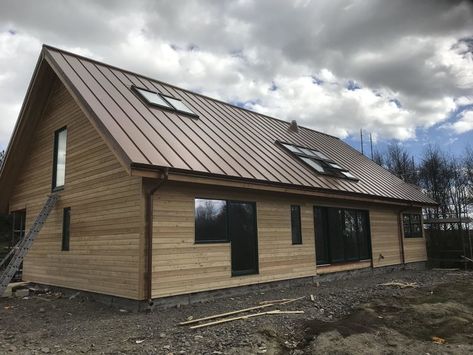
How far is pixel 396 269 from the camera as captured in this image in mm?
15766

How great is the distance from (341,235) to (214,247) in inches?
225

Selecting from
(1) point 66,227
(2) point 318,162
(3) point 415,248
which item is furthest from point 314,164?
(1) point 66,227

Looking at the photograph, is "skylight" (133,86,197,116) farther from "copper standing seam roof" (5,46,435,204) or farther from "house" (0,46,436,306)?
"copper standing seam roof" (5,46,435,204)

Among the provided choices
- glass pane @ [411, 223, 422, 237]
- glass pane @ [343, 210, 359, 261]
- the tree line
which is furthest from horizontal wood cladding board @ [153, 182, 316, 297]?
the tree line

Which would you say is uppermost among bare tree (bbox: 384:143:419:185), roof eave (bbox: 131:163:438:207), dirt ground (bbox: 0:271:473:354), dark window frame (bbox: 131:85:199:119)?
bare tree (bbox: 384:143:419:185)

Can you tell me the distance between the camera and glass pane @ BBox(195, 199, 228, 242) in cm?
902

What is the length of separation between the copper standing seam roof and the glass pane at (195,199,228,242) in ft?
2.62

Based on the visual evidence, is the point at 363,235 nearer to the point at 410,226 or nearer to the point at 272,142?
the point at 410,226

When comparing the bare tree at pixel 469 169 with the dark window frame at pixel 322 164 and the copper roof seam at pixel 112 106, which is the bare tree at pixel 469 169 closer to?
the dark window frame at pixel 322 164

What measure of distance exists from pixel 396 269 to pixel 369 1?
1458cm

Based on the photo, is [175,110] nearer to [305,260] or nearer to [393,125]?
[305,260]

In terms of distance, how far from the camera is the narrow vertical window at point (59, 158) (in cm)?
1159

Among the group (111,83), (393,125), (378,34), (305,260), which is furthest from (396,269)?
(393,125)

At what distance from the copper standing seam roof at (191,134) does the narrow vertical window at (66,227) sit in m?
3.24
